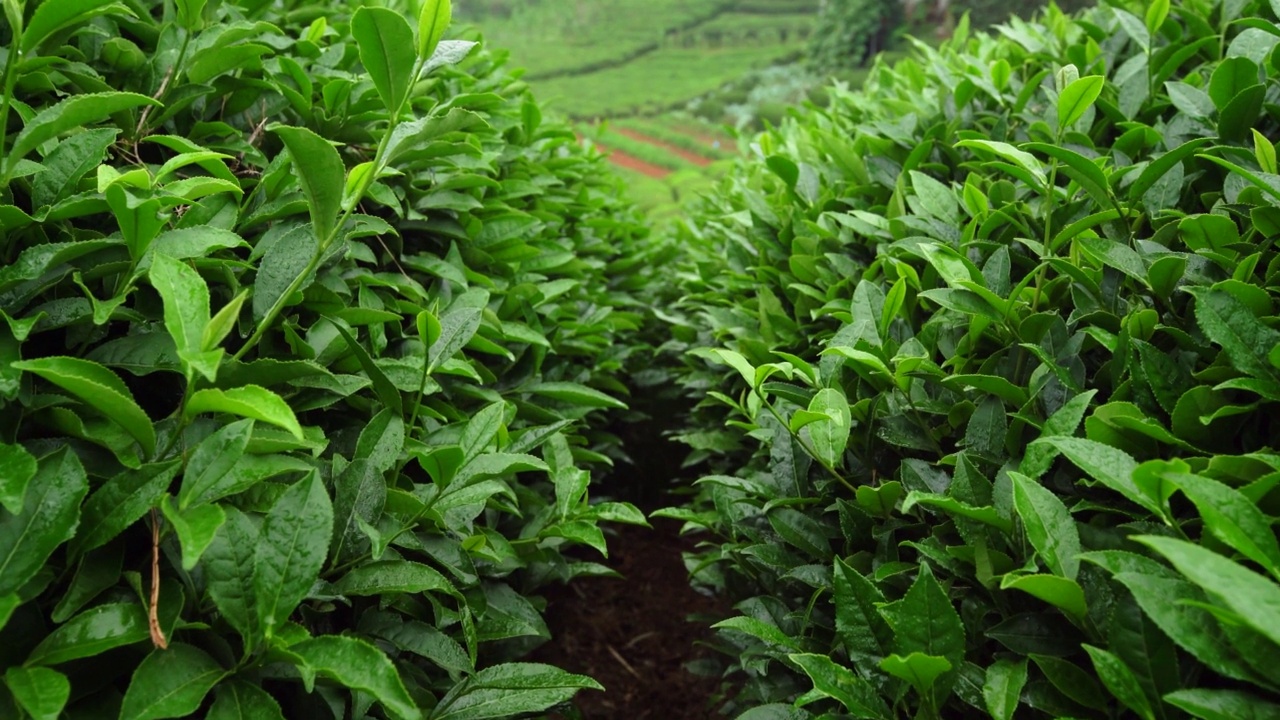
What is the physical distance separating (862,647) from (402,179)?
4.56ft

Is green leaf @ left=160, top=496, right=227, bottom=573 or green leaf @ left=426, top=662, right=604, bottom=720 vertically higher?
green leaf @ left=160, top=496, right=227, bottom=573

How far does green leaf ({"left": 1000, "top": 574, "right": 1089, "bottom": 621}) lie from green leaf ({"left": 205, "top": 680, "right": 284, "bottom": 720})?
35.0 inches

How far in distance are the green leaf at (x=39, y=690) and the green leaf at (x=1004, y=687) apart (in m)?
1.07

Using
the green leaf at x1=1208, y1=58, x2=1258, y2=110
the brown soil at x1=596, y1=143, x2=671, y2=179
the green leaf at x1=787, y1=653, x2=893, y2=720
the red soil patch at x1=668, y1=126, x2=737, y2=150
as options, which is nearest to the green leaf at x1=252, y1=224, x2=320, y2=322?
the green leaf at x1=787, y1=653, x2=893, y2=720

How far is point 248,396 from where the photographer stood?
935 mm

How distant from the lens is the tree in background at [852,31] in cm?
987

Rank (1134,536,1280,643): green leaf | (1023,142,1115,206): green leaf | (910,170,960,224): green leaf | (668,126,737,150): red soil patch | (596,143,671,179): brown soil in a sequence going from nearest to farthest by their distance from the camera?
(1134,536,1280,643): green leaf < (1023,142,1115,206): green leaf < (910,170,960,224): green leaf < (596,143,671,179): brown soil < (668,126,737,150): red soil patch

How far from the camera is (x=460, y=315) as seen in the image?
1.40 m

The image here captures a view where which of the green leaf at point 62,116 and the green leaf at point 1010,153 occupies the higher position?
the green leaf at point 62,116

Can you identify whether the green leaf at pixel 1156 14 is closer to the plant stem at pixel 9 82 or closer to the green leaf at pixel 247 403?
the green leaf at pixel 247 403

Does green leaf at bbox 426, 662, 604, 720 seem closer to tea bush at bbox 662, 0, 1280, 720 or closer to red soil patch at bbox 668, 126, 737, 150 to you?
tea bush at bbox 662, 0, 1280, 720

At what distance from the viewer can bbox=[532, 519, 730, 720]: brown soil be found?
8.34 ft

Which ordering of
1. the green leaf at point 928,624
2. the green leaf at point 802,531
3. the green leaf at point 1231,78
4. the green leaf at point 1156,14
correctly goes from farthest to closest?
the green leaf at point 1156,14 < the green leaf at point 1231,78 < the green leaf at point 802,531 < the green leaf at point 928,624

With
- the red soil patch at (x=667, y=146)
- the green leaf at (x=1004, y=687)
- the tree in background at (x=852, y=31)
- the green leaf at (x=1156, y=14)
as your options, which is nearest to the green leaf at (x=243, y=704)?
the green leaf at (x=1004, y=687)
